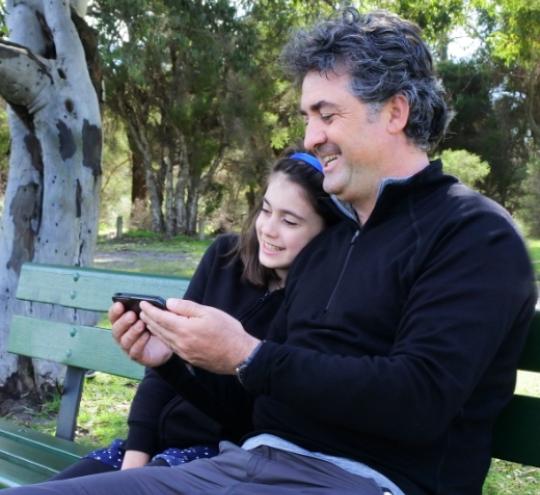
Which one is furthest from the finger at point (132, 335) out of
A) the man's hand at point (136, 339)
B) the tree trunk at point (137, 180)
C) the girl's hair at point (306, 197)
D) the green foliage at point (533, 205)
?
the tree trunk at point (137, 180)

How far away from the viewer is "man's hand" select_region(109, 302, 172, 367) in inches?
95.7

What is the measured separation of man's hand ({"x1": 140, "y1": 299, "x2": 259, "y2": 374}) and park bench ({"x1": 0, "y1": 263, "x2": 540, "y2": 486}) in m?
1.07

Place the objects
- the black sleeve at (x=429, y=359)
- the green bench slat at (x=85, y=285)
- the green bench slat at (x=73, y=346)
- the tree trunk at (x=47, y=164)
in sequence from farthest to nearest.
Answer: the tree trunk at (x=47, y=164) < the green bench slat at (x=73, y=346) < the green bench slat at (x=85, y=285) < the black sleeve at (x=429, y=359)

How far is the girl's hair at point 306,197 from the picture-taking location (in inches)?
106

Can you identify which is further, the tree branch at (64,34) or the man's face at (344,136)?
the tree branch at (64,34)

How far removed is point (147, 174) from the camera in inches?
1042

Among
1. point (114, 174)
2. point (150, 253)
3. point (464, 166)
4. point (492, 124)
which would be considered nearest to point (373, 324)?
point (150, 253)

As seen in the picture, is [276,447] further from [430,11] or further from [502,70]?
[502,70]

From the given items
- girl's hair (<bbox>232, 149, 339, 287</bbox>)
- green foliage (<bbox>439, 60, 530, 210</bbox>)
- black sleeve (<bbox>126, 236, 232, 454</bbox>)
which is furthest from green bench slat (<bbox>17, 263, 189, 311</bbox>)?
green foliage (<bbox>439, 60, 530, 210</bbox>)

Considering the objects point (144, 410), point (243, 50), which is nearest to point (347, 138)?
point (144, 410)

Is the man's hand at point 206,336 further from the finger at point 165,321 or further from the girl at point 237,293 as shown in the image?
the girl at point 237,293

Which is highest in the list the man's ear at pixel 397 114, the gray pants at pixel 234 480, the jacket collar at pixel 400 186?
the man's ear at pixel 397 114

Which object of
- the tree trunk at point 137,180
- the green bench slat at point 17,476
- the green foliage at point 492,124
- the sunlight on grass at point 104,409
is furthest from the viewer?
the green foliage at point 492,124

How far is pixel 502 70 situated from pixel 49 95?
25998 millimetres
